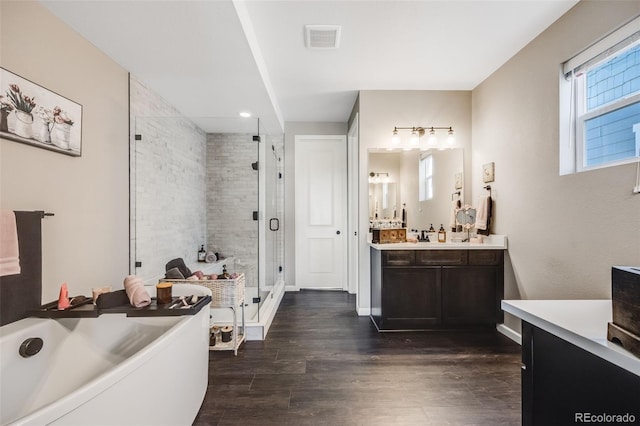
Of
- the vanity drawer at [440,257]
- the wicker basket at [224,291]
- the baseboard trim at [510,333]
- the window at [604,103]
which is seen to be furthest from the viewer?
the vanity drawer at [440,257]

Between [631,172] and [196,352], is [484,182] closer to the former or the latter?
[631,172]

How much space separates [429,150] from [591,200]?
5.68 feet

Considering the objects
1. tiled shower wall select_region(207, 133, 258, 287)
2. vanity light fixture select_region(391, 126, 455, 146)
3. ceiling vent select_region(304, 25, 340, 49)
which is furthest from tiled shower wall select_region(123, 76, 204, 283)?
vanity light fixture select_region(391, 126, 455, 146)

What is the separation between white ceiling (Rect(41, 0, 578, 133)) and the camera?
6.15 feet

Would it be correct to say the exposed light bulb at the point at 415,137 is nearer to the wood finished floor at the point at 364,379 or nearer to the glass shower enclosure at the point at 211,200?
the glass shower enclosure at the point at 211,200

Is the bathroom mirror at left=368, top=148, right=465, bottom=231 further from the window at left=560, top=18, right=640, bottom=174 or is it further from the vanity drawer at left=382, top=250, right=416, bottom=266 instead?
the window at left=560, top=18, right=640, bottom=174

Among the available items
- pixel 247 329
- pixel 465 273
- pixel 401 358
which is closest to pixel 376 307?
pixel 401 358

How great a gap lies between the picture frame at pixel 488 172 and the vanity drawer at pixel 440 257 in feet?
2.80

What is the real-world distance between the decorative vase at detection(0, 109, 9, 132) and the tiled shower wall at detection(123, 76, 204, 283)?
44.5 inches

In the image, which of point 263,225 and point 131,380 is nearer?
point 131,380

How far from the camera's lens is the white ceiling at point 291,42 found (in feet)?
6.15

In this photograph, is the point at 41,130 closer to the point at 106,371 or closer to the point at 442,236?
the point at 106,371

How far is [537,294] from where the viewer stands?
8.31 ft

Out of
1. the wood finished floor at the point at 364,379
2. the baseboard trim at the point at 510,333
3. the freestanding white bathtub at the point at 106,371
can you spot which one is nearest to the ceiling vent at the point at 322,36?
the freestanding white bathtub at the point at 106,371
